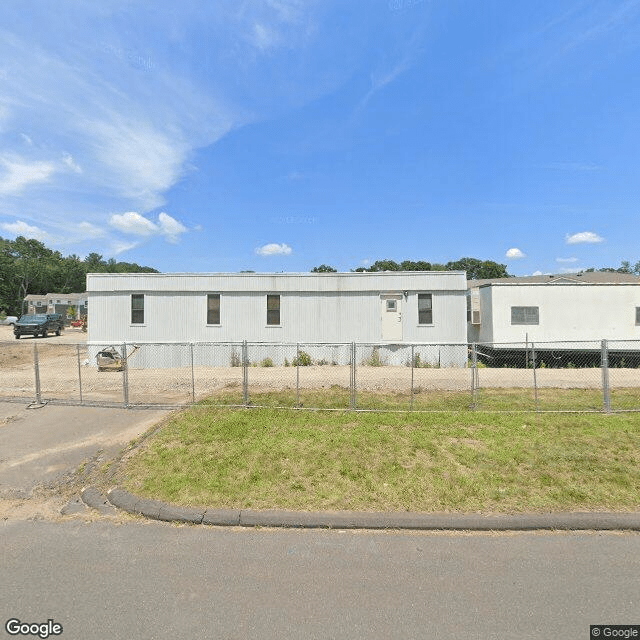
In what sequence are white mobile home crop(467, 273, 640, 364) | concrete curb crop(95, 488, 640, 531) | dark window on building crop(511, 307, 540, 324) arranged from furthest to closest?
dark window on building crop(511, 307, 540, 324) → white mobile home crop(467, 273, 640, 364) → concrete curb crop(95, 488, 640, 531)

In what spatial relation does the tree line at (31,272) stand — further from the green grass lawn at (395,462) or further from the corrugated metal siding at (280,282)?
the green grass lawn at (395,462)

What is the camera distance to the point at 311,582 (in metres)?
2.78

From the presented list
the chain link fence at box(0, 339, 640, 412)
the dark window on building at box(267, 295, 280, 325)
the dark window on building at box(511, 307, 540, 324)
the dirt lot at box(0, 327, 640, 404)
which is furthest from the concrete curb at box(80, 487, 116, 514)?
the dark window on building at box(511, 307, 540, 324)

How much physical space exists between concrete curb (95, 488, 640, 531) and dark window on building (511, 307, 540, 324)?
11.4m

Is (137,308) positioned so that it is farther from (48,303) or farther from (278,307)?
(48,303)

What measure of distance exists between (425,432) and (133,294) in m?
13.5

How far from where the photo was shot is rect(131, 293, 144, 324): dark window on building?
14.8 meters

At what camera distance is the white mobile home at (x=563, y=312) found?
1348 cm

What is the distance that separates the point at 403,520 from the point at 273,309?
1193cm

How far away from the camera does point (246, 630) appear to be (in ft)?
7.66

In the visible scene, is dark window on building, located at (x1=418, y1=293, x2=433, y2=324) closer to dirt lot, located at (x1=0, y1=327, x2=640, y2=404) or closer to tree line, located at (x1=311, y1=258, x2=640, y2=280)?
dirt lot, located at (x1=0, y1=327, x2=640, y2=404)

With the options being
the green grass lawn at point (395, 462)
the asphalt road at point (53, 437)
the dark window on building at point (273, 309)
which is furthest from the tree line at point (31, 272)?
the green grass lawn at point (395, 462)

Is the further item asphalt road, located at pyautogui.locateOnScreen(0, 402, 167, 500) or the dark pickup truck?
the dark pickup truck

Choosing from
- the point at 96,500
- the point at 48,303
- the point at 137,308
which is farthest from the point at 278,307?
the point at 48,303
